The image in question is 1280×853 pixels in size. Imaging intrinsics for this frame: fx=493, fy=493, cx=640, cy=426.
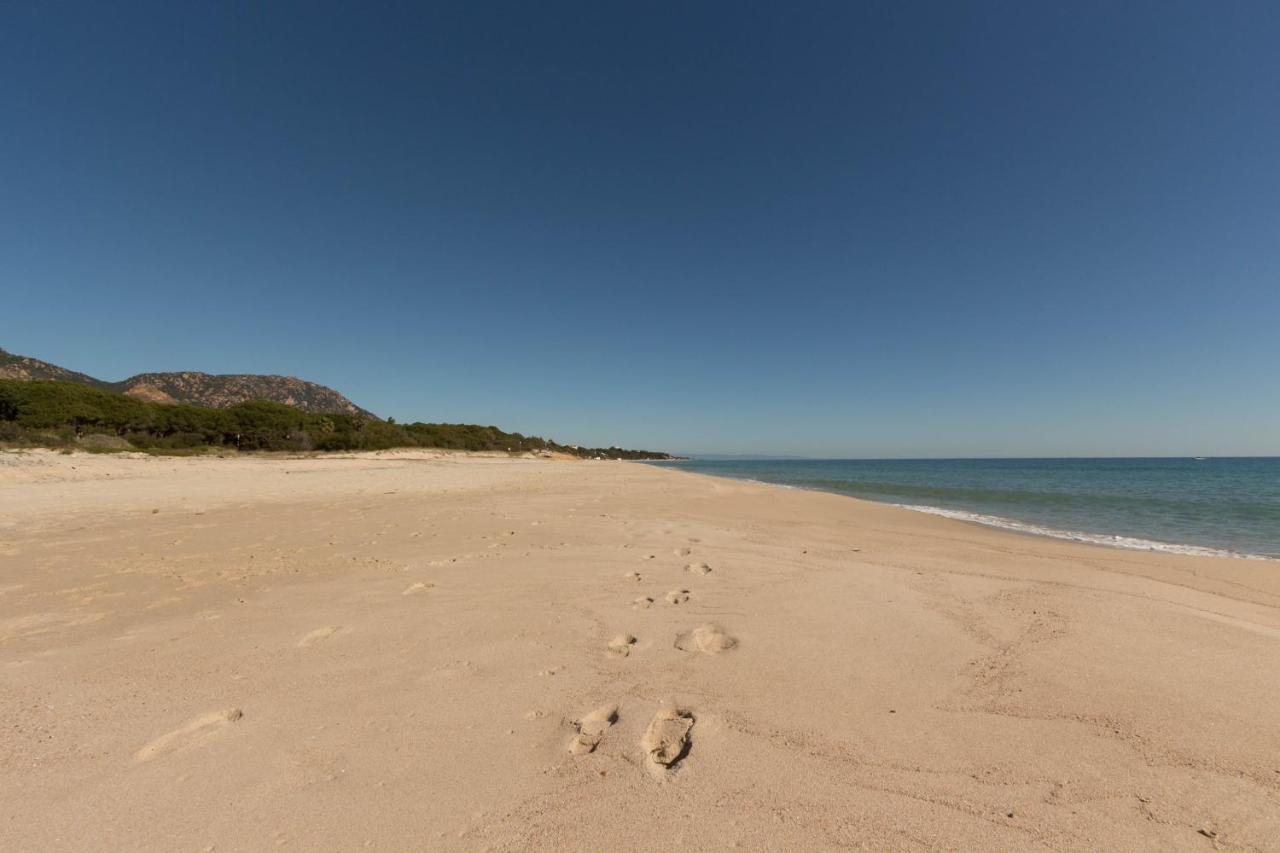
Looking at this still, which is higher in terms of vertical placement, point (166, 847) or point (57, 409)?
point (57, 409)

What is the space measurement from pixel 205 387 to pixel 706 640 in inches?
4495

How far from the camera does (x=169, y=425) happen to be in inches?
1517

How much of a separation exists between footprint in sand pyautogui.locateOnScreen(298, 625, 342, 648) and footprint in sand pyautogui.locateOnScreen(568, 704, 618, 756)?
7.54 feet

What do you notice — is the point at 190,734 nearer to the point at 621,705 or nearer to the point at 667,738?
the point at 621,705

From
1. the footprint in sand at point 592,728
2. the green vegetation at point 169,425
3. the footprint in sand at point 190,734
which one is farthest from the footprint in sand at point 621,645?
the green vegetation at point 169,425

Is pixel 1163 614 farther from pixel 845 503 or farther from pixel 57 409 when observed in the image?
pixel 57 409

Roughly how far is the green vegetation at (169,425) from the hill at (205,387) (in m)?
17.7

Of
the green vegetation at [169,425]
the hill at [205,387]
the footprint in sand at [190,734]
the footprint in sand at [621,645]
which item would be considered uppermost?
the hill at [205,387]

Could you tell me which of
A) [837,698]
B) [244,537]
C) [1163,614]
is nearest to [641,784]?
[837,698]

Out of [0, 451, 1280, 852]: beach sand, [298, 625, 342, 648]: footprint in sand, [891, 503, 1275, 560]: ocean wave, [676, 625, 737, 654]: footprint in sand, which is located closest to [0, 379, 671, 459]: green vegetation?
A: [0, 451, 1280, 852]: beach sand

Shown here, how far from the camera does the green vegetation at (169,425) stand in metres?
31.9

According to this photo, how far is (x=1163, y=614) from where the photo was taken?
4469mm

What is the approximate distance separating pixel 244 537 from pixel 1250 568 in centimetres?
1473

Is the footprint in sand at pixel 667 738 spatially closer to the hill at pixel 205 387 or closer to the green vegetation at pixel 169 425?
the green vegetation at pixel 169 425
